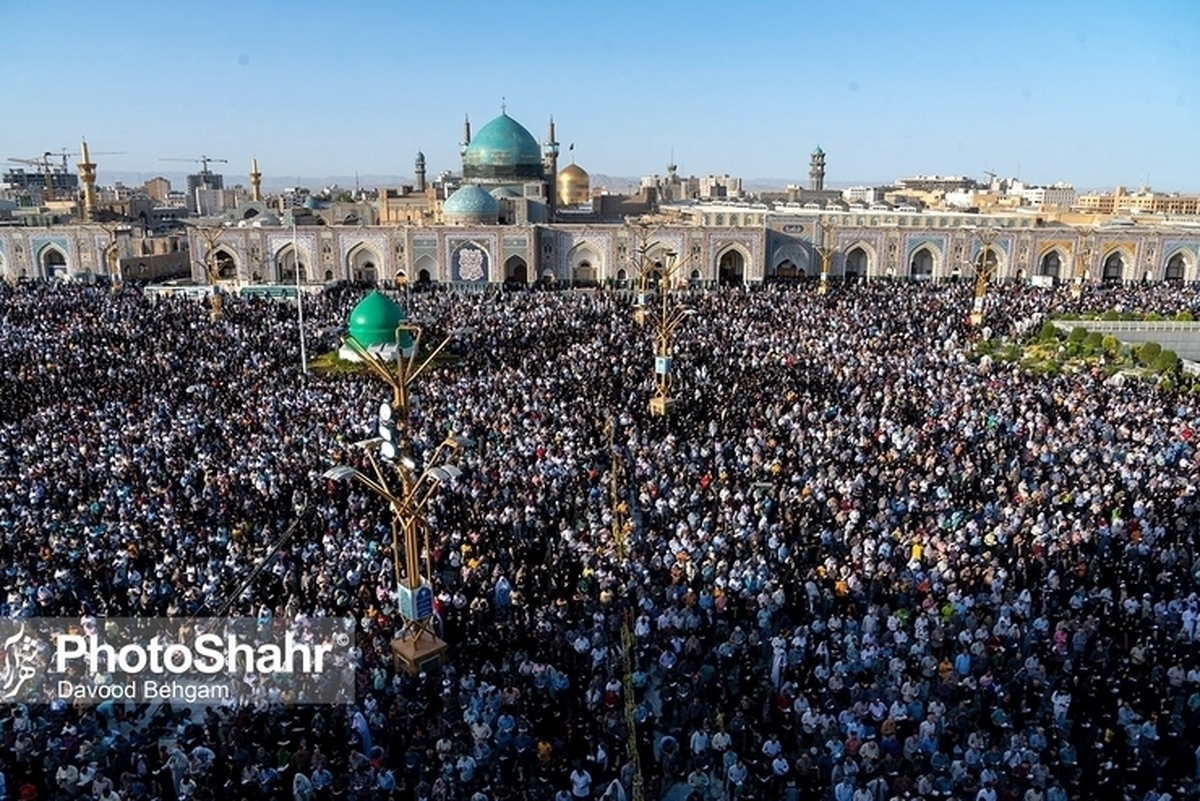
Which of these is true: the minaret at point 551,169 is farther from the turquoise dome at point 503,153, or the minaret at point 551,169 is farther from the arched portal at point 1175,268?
the arched portal at point 1175,268

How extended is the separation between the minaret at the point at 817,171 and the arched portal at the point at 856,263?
27.1m

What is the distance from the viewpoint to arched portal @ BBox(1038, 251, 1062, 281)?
40.2 m

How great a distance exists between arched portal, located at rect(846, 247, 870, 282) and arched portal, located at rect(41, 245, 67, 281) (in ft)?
118

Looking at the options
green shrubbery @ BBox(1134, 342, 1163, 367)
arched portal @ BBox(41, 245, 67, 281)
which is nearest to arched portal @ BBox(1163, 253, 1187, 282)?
green shrubbery @ BBox(1134, 342, 1163, 367)

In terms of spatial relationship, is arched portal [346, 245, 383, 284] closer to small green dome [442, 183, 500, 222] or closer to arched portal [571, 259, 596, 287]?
small green dome [442, 183, 500, 222]

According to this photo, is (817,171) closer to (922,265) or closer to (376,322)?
(922,265)

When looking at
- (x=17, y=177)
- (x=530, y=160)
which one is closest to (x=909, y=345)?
(x=530, y=160)

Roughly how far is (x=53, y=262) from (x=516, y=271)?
2149 centimetres

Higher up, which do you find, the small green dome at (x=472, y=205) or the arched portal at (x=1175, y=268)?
the small green dome at (x=472, y=205)

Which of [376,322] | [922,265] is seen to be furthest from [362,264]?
[922,265]

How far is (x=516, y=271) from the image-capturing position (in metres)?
39.3

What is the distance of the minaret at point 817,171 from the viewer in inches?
2611

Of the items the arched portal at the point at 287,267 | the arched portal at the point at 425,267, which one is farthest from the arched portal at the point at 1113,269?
the arched portal at the point at 287,267

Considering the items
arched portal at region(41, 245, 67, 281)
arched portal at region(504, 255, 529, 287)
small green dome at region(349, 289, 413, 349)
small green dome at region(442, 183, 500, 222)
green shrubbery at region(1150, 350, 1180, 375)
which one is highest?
small green dome at region(442, 183, 500, 222)
